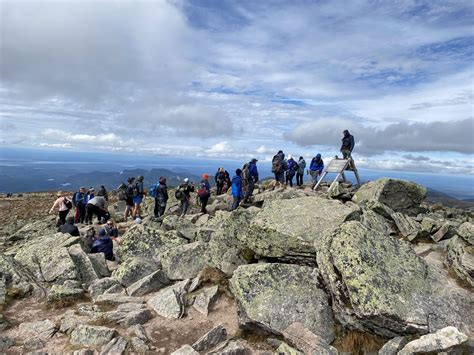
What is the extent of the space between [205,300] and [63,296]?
6.08m

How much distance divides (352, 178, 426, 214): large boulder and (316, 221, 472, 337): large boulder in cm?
1257

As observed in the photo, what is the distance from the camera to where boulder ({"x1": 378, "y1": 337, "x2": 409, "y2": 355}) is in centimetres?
927

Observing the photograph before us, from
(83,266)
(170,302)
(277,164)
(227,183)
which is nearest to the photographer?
(170,302)

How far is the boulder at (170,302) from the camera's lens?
12789 mm

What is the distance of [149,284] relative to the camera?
15.0m

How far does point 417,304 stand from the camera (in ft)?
33.6

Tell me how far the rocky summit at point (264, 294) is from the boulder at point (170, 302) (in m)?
0.05

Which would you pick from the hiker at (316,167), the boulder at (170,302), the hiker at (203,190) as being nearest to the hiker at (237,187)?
the hiker at (203,190)

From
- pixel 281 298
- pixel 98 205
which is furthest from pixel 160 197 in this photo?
pixel 281 298

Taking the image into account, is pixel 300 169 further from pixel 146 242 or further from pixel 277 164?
pixel 146 242

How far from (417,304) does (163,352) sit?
8.17 metres

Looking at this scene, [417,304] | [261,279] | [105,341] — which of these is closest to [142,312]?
[105,341]

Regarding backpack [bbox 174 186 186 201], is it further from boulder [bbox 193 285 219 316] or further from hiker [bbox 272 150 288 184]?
boulder [bbox 193 285 219 316]

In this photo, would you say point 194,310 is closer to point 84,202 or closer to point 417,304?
point 417,304
